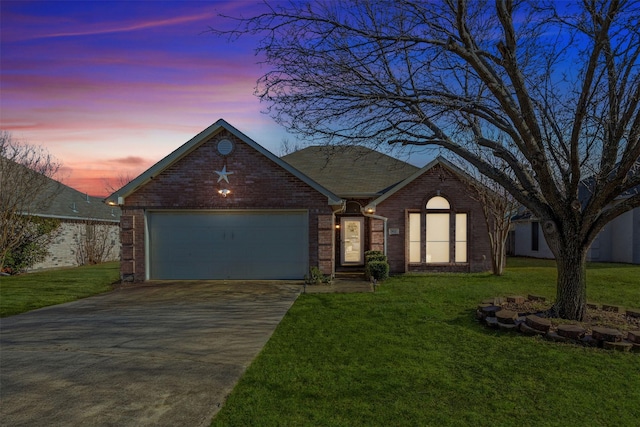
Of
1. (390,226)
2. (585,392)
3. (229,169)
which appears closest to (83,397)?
(585,392)

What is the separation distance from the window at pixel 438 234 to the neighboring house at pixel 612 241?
738cm

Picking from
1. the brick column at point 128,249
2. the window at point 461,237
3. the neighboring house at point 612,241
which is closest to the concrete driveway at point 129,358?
the brick column at point 128,249

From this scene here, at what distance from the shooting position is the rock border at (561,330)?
237 inches

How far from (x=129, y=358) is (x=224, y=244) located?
27.6 feet

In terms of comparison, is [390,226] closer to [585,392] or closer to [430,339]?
[430,339]

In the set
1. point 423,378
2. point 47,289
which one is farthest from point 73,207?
point 423,378

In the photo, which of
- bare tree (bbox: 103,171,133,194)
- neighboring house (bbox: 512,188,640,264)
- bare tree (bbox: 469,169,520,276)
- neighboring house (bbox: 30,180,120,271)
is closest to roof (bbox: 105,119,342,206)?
bare tree (bbox: 469,169,520,276)

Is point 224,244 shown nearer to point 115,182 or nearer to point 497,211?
point 497,211

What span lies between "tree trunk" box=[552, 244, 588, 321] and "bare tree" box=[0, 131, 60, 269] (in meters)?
20.4

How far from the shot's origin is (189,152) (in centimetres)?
1395

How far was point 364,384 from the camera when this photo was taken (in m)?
4.69

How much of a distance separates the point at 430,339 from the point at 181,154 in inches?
419

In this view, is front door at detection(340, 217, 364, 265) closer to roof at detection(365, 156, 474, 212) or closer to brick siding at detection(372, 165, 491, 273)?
brick siding at detection(372, 165, 491, 273)

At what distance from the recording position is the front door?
57.8 ft
